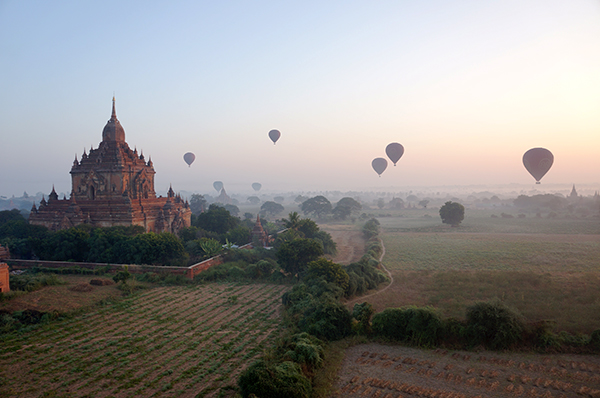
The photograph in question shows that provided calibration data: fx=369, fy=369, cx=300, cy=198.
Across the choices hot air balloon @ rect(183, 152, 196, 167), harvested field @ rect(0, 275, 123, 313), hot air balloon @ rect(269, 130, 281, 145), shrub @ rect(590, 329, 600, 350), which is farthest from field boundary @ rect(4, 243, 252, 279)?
hot air balloon @ rect(183, 152, 196, 167)

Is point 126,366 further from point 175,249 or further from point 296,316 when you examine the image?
point 175,249

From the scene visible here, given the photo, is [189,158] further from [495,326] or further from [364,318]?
[495,326]

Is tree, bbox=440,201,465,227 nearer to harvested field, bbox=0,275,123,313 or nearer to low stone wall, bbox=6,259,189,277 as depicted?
low stone wall, bbox=6,259,189,277

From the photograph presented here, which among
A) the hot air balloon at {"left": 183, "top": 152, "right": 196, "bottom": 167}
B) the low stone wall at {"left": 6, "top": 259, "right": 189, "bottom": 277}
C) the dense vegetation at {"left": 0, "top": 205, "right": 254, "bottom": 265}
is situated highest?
the hot air balloon at {"left": 183, "top": 152, "right": 196, "bottom": 167}

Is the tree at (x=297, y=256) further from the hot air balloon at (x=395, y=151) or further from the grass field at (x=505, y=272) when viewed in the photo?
the hot air balloon at (x=395, y=151)

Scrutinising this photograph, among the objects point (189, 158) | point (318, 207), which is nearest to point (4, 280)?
point (189, 158)

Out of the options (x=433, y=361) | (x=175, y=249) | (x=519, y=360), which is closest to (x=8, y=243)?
(x=175, y=249)
